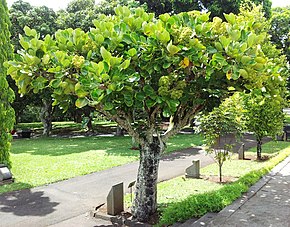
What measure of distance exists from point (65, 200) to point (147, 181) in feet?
8.89

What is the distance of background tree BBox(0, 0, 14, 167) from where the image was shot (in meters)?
9.83

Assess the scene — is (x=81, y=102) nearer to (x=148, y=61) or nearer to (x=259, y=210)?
(x=148, y=61)

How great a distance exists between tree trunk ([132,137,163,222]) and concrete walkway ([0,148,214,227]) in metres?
0.79

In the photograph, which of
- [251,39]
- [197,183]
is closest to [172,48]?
[251,39]

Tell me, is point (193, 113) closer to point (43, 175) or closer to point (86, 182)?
point (86, 182)

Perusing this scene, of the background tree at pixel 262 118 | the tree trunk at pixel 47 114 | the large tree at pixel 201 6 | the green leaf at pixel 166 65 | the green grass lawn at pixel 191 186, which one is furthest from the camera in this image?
the tree trunk at pixel 47 114

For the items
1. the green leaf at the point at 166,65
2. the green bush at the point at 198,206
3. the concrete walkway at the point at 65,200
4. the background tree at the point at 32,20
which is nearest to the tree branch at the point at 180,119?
the green bush at the point at 198,206

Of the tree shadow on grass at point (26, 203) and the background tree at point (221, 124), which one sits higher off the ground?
the background tree at point (221, 124)

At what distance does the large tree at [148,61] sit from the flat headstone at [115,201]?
193cm

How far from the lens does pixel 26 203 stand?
7.41m

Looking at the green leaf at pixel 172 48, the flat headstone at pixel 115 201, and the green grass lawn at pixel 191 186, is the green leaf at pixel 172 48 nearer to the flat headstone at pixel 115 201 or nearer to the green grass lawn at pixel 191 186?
the green grass lawn at pixel 191 186

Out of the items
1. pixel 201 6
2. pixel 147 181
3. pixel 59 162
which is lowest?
pixel 59 162

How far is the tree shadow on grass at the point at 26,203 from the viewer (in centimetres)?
679

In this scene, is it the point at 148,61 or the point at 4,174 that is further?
the point at 4,174
